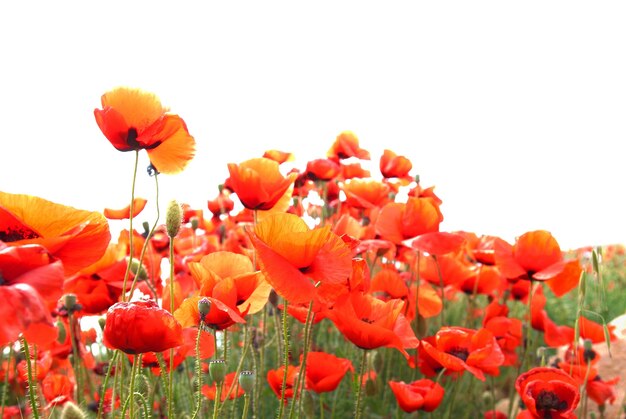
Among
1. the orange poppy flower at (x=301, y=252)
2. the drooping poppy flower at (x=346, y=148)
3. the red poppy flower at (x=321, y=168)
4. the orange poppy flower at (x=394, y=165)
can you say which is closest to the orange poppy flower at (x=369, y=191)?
the red poppy flower at (x=321, y=168)

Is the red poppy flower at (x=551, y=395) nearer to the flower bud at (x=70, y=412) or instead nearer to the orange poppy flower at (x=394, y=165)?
the flower bud at (x=70, y=412)

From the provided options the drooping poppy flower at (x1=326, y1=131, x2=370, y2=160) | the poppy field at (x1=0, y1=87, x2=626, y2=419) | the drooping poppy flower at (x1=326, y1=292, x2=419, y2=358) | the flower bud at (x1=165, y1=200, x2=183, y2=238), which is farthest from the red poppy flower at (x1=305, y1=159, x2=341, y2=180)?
the flower bud at (x1=165, y1=200, x2=183, y2=238)

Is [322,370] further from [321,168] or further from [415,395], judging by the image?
[321,168]

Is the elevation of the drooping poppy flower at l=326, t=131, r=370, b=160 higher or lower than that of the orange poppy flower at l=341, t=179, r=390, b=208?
higher

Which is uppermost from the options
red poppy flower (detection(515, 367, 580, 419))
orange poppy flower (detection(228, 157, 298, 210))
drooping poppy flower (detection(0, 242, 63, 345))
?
orange poppy flower (detection(228, 157, 298, 210))

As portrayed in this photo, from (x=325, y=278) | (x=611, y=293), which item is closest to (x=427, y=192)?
(x=325, y=278)

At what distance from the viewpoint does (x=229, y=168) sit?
181 centimetres

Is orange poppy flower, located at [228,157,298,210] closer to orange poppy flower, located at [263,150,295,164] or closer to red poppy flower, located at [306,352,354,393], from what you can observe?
red poppy flower, located at [306,352,354,393]

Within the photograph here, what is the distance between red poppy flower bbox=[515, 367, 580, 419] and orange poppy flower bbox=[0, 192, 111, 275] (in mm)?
1145

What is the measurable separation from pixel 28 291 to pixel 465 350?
152 cm

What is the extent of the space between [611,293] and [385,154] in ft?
11.7

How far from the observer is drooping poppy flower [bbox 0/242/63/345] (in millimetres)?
837

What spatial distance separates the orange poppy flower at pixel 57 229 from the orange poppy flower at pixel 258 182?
61 centimetres

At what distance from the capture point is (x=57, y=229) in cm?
124
